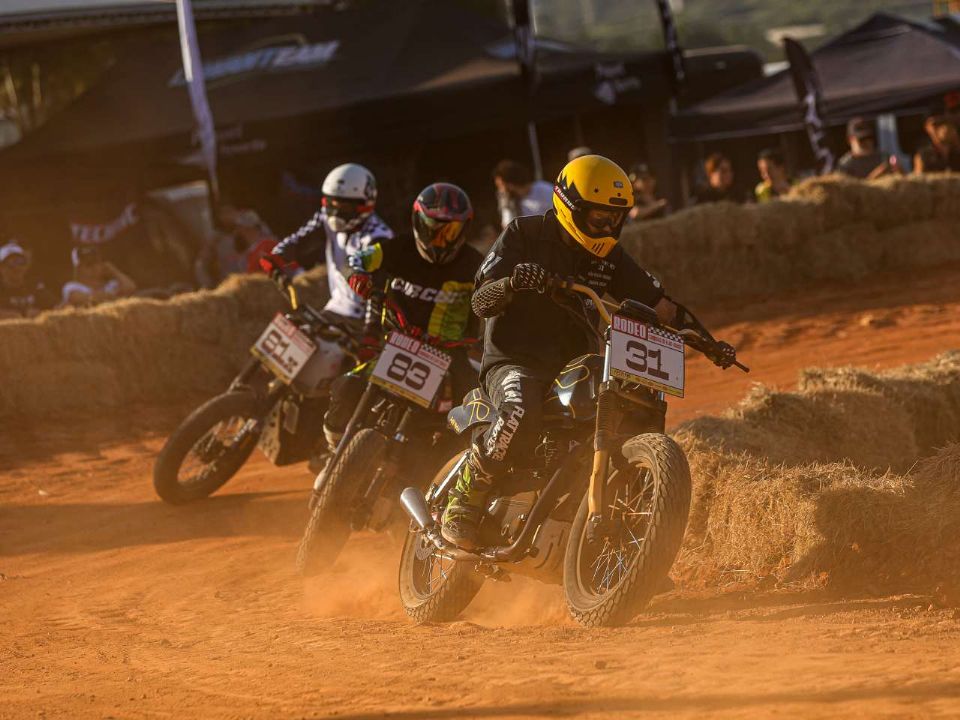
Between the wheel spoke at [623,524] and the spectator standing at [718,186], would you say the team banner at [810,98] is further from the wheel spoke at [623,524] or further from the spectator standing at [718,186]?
the wheel spoke at [623,524]

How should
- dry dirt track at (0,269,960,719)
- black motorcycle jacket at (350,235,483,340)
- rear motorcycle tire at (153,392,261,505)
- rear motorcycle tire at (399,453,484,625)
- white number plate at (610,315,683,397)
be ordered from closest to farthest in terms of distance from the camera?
dry dirt track at (0,269,960,719) < white number plate at (610,315,683,397) < rear motorcycle tire at (399,453,484,625) < black motorcycle jacket at (350,235,483,340) < rear motorcycle tire at (153,392,261,505)

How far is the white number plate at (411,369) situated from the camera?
759 cm

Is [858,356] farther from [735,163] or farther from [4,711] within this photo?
[735,163]

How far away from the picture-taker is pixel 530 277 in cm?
566

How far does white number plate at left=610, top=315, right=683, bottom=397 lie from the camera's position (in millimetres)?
5578

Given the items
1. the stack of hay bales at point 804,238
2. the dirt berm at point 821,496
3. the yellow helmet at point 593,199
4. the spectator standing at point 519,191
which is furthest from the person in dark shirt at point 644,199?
the yellow helmet at point 593,199

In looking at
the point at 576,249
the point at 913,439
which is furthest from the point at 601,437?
the point at 913,439

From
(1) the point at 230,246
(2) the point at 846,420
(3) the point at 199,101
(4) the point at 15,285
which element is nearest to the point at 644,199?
(1) the point at 230,246

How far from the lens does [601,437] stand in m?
5.68

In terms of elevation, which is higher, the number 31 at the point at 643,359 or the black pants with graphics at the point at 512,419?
the number 31 at the point at 643,359

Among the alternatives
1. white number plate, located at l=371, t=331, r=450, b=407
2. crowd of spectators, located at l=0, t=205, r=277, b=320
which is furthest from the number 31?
crowd of spectators, located at l=0, t=205, r=277, b=320

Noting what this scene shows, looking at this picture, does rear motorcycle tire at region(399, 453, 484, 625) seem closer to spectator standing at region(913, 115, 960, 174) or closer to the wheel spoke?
the wheel spoke

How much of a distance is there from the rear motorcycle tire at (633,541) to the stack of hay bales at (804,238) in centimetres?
943

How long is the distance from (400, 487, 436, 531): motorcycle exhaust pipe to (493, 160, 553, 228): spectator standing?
18.7 feet
